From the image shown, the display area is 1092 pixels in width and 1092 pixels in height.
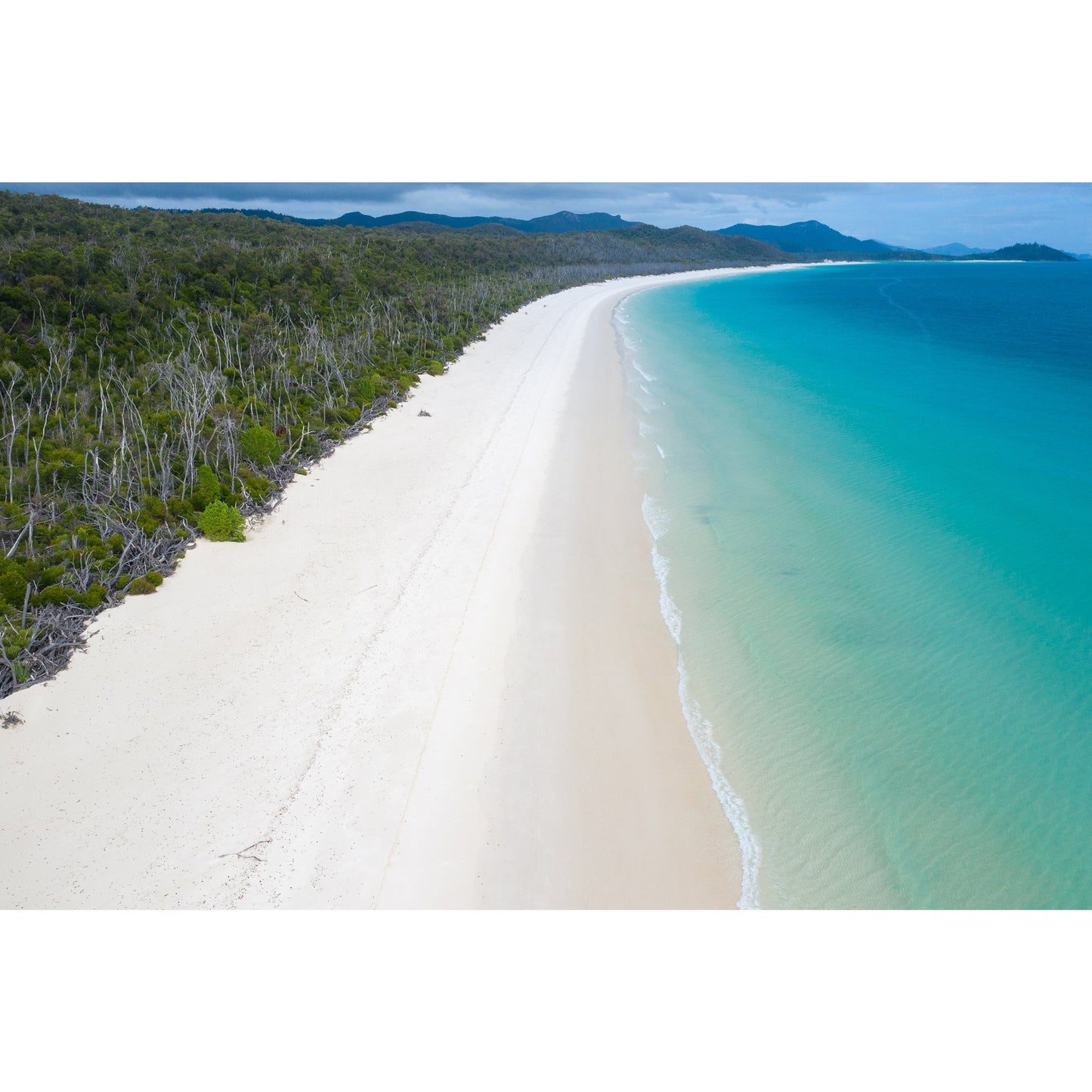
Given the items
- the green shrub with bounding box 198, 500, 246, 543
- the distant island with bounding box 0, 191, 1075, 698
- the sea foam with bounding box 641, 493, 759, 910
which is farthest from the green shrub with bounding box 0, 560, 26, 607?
the sea foam with bounding box 641, 493, 759, 910

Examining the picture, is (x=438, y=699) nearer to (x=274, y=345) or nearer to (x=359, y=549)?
(x=359, y=549)

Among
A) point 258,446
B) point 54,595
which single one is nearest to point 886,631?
point 54,595

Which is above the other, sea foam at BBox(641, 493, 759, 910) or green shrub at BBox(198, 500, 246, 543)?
green shrub at BBox(198, 500, 246, 543)

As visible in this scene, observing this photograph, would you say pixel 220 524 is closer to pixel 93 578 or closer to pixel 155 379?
pixel 93 578

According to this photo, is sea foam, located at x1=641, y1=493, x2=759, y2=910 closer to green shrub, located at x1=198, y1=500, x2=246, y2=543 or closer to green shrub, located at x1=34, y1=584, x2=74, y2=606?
green shrub, located at x1=198, y1=500, x2=246, y2=543

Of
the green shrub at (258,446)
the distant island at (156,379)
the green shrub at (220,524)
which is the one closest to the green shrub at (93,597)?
the distant island at (156,379)

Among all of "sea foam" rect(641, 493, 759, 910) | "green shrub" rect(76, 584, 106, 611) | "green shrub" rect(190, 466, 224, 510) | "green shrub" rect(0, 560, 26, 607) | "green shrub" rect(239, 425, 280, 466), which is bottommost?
"sea foam" rect(641, 493, 759, 910)

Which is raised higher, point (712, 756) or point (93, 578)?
point (93, 578)
